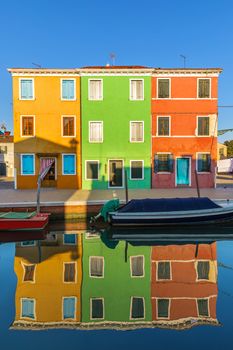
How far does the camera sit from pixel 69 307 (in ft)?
28.7

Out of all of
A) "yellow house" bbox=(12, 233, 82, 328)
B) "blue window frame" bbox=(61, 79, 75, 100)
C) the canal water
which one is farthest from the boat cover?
"blue window frame" bbox=(61, 79, 75, 100)

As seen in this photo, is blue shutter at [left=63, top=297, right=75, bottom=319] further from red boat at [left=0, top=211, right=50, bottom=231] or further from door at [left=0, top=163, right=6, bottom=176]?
door at [left=0, top=163, right=6, bottom=176]

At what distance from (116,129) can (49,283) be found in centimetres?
1802

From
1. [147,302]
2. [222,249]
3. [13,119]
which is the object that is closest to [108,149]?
[13,119]

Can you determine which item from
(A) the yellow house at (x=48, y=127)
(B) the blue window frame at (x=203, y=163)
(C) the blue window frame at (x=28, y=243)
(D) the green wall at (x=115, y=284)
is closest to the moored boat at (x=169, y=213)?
(D) the green wall at (x=115, y=284)

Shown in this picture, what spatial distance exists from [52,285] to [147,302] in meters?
3.21

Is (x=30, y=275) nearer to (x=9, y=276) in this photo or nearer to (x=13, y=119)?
(x=9, y=276)

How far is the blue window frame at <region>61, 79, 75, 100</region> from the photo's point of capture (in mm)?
26062

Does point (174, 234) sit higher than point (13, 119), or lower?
lower

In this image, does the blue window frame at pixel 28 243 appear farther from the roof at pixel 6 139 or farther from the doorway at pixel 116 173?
the roof at pixel 6 139

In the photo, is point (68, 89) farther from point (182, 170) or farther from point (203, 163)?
point (203, 163)

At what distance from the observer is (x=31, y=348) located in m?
6.67

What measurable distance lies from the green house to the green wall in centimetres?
1243

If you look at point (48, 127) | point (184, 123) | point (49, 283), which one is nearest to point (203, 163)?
point (184, 123)
